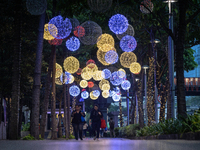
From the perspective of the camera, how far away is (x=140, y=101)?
988 inches

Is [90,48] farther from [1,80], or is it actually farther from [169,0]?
[169,0]

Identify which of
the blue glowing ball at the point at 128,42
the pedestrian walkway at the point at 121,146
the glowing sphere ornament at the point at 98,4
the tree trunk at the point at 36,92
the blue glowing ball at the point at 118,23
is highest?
the blue glowing ball at the point at 118,23

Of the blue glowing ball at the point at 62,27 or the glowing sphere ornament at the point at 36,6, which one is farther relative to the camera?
the blue glowing ball at the point at 62,27

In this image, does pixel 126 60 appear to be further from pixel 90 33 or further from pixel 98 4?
pixel 98 4

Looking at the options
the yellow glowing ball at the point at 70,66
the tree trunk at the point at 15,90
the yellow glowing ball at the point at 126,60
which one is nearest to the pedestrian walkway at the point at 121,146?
the tree trunk at the point at 15,90

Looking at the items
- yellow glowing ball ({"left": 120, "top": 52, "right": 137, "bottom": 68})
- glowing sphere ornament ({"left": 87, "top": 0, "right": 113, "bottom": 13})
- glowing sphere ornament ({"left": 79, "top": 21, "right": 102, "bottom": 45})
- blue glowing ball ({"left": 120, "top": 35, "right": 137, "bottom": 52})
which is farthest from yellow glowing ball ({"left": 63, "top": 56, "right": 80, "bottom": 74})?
glowing sphere ornament ({"left": 87, "top": 0, "right": 113, "bottom": 13})

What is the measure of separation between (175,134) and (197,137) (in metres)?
2.10

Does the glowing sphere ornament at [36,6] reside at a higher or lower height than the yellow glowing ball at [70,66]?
higher

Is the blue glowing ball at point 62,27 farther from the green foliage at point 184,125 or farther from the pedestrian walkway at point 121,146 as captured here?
the pedestrian walkway at point 121,146

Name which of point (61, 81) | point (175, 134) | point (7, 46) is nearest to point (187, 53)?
point (61, 81)

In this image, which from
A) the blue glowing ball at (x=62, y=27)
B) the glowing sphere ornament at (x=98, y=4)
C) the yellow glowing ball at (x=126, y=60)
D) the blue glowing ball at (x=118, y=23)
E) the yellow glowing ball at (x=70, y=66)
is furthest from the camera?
the yellow glowing ball at (x=126, y=60)

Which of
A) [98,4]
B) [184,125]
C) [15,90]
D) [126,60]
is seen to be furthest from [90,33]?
[184,125]

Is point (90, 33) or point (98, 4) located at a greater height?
point (98, 4)

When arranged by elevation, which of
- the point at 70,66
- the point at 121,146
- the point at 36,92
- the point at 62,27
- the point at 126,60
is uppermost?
the point at 62,27
